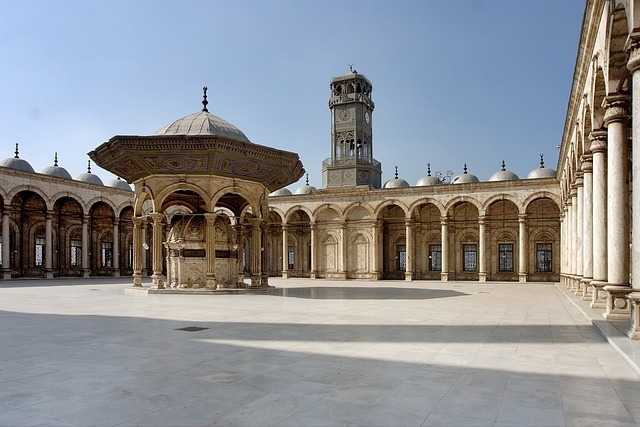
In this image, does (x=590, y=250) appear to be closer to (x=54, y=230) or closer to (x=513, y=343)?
Answer: (x=513, y=343)

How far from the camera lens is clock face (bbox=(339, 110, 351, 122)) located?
39809 mm

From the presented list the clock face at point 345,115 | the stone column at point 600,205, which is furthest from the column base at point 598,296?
the clock face at point 345,115

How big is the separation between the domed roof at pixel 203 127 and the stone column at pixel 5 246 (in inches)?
648

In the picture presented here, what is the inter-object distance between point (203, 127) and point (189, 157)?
5.64 ft

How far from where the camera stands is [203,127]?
19.2m

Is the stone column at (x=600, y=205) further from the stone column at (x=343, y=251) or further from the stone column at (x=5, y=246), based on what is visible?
the stone column at (x=5, y=246)

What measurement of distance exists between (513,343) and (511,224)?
1101 inches

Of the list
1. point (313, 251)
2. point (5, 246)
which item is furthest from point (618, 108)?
point (5, 246)

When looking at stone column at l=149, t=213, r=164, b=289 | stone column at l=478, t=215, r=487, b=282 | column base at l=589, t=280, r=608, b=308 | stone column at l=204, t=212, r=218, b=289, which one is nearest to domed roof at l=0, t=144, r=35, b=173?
stone column at l=149, t=213, r=164, b=289

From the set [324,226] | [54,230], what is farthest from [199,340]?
[54,230]

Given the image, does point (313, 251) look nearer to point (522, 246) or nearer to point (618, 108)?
point (522, 246)

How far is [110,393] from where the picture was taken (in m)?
5.01

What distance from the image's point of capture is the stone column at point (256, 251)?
20.4 m

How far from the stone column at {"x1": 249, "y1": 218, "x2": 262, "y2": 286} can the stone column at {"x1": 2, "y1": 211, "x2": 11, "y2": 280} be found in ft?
57.9
